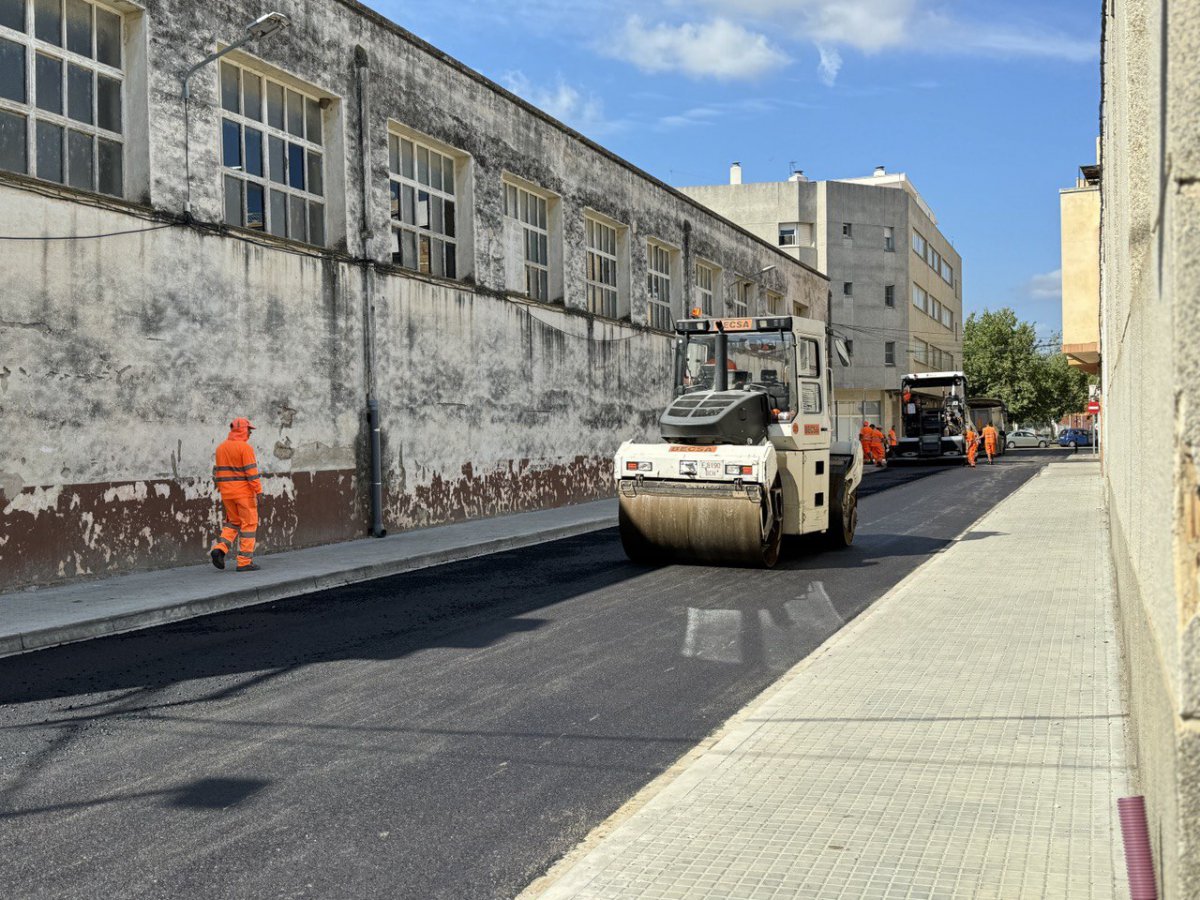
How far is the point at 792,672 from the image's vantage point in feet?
23.9

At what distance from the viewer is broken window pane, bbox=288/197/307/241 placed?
16469mm

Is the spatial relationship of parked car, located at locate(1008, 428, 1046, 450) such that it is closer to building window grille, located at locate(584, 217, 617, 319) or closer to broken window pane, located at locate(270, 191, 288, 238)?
building window grille, located at locate(584, 217, 617, 319)

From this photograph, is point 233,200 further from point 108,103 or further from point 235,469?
point 235,469

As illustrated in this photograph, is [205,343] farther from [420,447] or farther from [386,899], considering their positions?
[386,899]

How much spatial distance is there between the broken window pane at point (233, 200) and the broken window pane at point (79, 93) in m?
2.22

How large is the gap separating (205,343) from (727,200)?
5068 cm

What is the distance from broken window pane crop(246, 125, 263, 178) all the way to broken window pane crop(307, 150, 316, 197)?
115 centimetres

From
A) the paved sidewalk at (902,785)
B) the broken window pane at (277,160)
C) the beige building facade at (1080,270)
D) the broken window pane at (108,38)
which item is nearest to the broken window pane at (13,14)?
the broken window pane at (108,38)

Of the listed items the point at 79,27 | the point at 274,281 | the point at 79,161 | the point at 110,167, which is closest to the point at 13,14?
the point at 79,27

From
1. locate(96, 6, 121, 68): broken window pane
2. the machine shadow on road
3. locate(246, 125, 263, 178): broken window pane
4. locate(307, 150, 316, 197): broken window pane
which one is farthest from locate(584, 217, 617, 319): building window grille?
the machine shadow on road

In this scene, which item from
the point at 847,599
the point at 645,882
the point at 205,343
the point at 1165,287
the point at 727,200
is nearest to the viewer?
the point at 1165,287

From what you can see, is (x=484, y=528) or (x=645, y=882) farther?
Result: (x=484, y=528)

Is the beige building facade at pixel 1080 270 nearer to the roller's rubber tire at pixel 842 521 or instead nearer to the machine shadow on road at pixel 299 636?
the roller's rubber tire at pixel 842 521

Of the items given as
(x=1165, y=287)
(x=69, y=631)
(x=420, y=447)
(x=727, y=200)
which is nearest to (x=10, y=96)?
(x=69, y=631)
